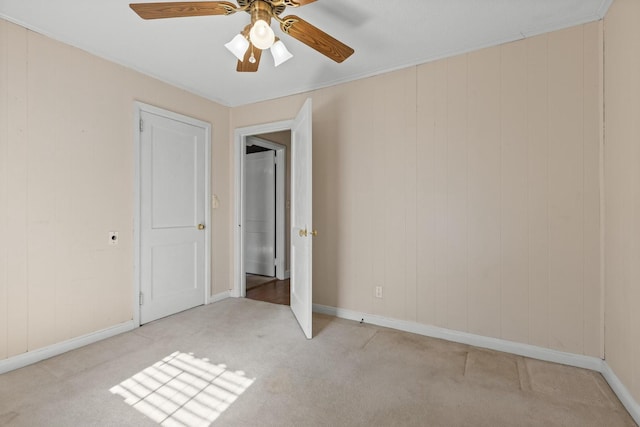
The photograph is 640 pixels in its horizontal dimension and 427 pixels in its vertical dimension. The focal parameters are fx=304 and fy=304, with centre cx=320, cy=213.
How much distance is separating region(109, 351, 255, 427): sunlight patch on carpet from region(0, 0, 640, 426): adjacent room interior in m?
0.02

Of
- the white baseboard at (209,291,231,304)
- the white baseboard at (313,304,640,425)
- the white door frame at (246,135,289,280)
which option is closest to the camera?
the white baseboard at (313,304,640,425)

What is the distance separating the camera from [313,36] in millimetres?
1775

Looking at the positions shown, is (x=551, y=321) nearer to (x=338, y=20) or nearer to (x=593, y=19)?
(x=593, y=19)

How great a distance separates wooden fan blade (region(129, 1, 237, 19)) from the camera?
1.51 m

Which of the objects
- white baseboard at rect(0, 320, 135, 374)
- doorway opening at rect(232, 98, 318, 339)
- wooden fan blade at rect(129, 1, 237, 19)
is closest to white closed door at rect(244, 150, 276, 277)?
doorway opening at rect(232, 98, 318, 339)

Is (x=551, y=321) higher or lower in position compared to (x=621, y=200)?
lower

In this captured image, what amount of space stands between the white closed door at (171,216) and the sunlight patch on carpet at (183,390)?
996 millimetres

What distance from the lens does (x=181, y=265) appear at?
3260 millimetres

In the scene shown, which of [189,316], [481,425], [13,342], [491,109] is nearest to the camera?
[481,425]

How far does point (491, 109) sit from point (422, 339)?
1966 millimetres

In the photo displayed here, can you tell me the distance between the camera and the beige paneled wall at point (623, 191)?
1.62 m

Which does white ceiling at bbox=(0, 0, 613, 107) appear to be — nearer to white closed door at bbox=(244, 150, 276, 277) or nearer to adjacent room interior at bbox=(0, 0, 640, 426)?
adjacent room interior at bbox=(0, 0, 640, 426)

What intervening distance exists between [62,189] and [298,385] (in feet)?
7.50

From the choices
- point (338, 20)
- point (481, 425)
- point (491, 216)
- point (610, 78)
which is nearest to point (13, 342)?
point (481, 425)
